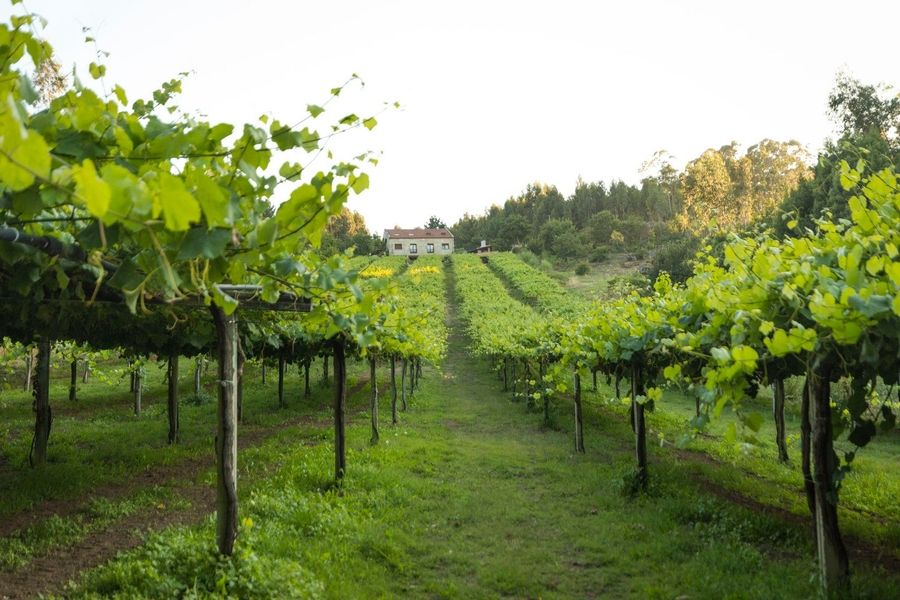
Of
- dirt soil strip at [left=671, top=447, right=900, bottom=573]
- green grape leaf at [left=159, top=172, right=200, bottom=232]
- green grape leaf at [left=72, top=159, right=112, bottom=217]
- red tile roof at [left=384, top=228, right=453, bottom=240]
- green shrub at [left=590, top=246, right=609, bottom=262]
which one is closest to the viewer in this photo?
green grape leaf at [left=72, top=159, right=112, bottom=217]

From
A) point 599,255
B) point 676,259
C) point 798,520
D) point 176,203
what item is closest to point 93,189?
point 176,203

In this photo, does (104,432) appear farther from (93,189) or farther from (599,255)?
(599,255)

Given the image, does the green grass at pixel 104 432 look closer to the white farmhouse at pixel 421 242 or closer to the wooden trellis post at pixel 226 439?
the wooden trellis post at pixel 226 439

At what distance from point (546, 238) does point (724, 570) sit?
6659cm

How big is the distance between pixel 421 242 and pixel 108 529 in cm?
7939

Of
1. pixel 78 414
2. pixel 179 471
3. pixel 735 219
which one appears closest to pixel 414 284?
pixel 735 219

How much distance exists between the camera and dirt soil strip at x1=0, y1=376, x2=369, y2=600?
5.29m

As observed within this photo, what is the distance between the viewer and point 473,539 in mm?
7383

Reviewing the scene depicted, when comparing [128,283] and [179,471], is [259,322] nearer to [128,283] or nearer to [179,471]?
[179,471]

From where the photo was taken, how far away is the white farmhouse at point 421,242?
3361 inches

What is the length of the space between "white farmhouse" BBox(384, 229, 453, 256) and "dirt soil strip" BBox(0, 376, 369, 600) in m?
74.7

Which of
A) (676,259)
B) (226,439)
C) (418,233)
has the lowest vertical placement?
(226,439)

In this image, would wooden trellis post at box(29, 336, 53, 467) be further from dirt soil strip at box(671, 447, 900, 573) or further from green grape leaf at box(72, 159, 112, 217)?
green grape leaf at box(72, 159, 112, 217)

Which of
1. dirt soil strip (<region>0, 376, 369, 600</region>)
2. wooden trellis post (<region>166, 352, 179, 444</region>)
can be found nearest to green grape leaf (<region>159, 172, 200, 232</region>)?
dirt soil strip (<region>0, 376, 369, 600</region>)
